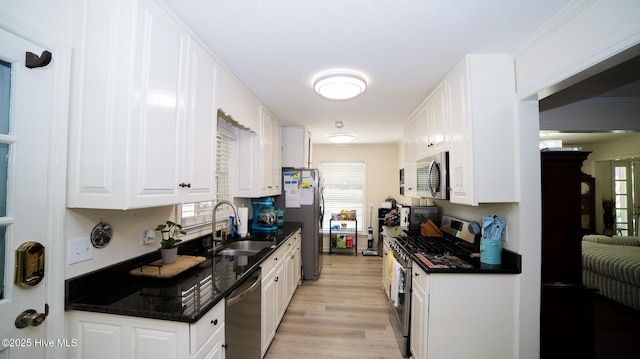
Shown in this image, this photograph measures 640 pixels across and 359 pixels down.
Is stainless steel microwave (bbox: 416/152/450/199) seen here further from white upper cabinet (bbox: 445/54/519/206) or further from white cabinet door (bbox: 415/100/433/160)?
white upper cabinet (bbox: 445/54/519/206)

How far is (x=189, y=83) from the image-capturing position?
5.07ft

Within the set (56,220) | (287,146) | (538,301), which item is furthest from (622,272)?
(56,220)

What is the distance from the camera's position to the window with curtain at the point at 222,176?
7.67 feet

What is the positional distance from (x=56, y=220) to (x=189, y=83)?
98cm

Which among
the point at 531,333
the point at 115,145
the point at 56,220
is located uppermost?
the point at 115,145

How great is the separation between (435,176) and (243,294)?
1880mm

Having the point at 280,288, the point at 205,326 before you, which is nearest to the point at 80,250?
the point at 205,326

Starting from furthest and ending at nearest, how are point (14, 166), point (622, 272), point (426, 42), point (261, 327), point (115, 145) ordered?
point (622, 272) → point (261, 327) → point (426, 42) → point (115, 145) → point (14, 166)

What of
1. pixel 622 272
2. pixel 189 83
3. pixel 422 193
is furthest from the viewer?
pixel 622 272

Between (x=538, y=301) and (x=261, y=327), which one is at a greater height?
(x=538, y=301)

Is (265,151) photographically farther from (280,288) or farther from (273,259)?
(280,288)

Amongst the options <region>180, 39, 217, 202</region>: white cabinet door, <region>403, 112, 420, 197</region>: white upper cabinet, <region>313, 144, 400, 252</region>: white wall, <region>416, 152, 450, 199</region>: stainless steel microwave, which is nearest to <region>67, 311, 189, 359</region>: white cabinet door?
<region>180, 39, 217, 202</region>: white cabinet door

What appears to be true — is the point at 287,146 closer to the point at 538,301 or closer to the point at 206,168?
the point at 206,168

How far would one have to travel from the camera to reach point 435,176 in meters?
2.29
